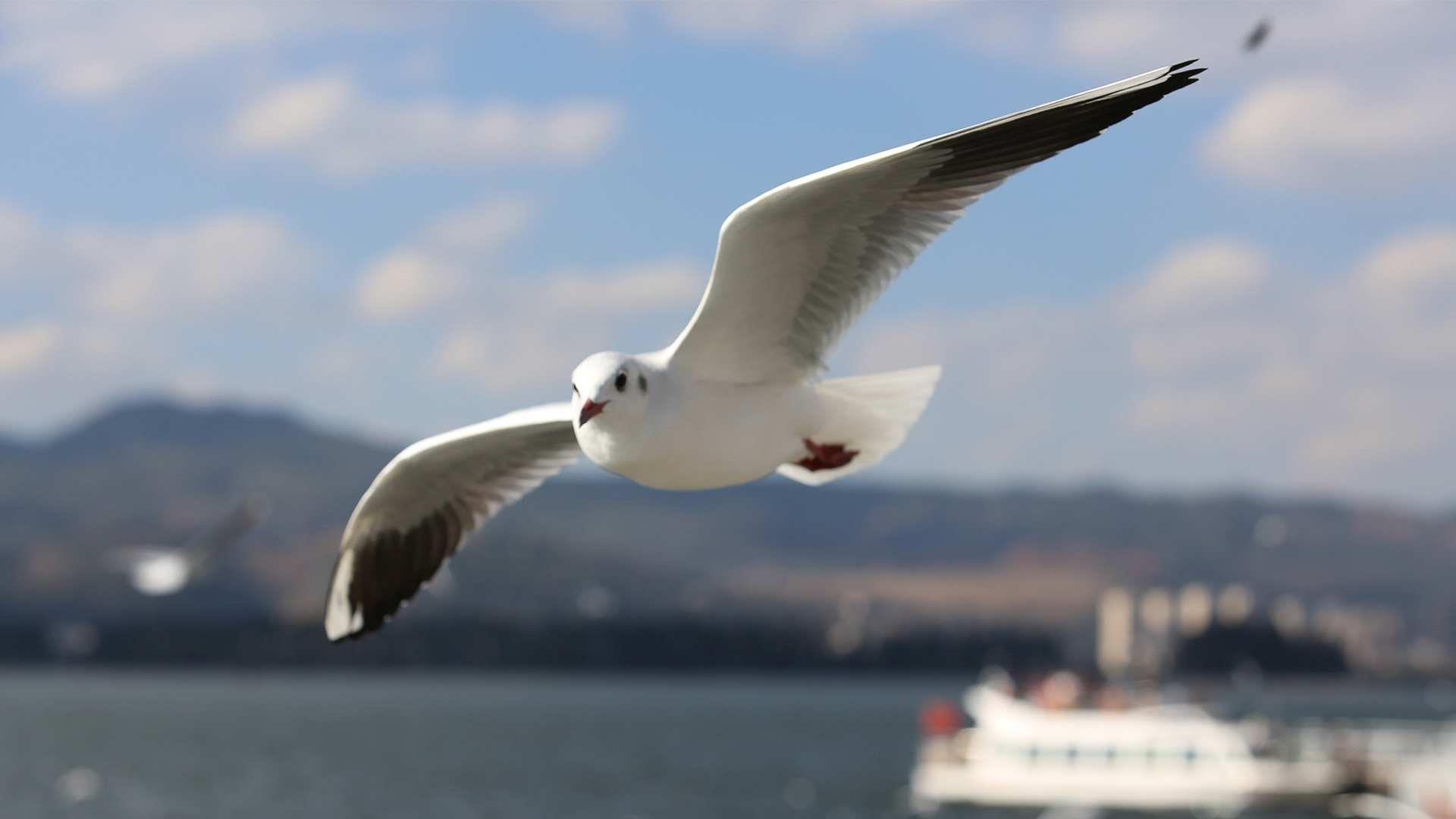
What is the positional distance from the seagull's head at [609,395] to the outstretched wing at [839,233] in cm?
54

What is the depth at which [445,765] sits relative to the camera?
277 feet

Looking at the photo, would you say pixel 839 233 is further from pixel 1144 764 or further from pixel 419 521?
pixel 1144 764

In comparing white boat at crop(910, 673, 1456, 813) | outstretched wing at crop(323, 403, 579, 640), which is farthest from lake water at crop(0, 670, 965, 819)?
outstretched wing at crop(323, 403, 579, 640)

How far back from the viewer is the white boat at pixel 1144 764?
4669 cm

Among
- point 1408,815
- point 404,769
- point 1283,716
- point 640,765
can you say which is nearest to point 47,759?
point 404,769

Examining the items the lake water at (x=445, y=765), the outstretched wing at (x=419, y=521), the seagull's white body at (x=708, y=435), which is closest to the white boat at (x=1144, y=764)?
the lake water at (x=445, y=765)

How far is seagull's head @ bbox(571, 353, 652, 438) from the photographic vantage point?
7.11 metres

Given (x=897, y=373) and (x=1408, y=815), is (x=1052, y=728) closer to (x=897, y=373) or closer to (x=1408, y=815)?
(x=1408, y=815)

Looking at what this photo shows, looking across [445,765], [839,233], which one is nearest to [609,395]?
[839,233]

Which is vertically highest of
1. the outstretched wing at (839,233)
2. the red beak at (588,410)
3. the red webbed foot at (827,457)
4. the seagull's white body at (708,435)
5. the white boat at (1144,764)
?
the white boat at (1144,764)

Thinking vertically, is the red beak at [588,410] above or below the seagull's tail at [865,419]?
below

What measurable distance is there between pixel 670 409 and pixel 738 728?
421 ft

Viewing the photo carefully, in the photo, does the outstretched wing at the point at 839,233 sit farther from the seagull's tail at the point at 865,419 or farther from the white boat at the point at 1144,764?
the white boat at the point at 1144,764

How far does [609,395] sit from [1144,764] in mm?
41530
